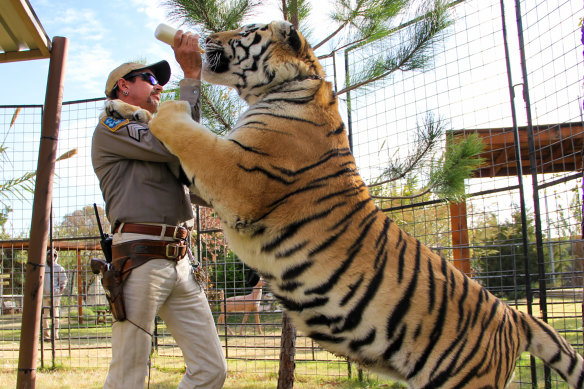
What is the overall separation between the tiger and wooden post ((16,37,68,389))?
2691mm

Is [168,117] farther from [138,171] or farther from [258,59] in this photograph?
[258,59]

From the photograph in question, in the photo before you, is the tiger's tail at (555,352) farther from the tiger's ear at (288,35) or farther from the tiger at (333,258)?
the tiger's ear at (288,35)

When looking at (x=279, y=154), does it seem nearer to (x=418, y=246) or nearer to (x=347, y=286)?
(x=347, y=286)

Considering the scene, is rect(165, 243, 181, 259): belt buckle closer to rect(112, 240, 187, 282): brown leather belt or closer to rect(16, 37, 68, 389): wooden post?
rect(112, 240, 187, 282): brown leather belt

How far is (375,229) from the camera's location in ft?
8.60

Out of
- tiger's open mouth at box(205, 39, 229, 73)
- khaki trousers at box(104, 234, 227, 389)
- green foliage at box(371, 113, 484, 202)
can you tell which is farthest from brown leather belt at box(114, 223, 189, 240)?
green foliage at box(371, 113, 484, 202)

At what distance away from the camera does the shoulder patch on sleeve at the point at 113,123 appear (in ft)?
9.41

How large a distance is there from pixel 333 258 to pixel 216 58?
1570mm

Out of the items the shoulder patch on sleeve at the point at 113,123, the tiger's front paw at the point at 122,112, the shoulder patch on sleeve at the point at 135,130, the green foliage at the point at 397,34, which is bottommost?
the shoulder patch on sleeve at the point at 135,130

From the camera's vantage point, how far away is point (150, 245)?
2.80 metres

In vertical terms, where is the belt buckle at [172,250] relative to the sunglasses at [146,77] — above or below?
below

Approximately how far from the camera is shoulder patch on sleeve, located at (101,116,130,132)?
9.41 ft

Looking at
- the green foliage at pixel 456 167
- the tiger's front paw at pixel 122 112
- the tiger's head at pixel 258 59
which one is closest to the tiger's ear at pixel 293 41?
the tiger's head at pixel 258 59

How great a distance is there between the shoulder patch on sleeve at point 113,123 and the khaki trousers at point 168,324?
2.76 feet
